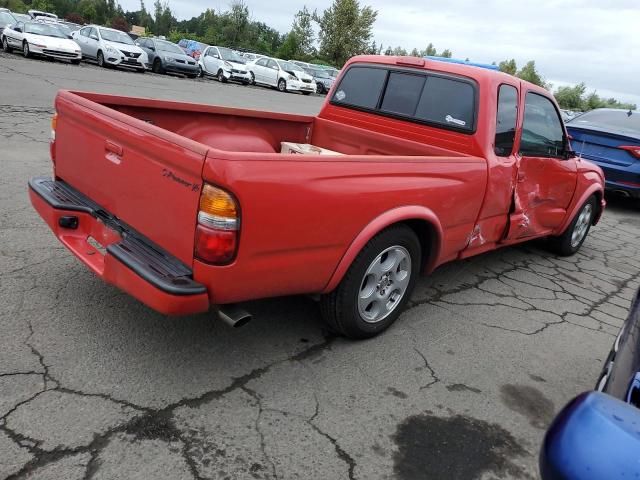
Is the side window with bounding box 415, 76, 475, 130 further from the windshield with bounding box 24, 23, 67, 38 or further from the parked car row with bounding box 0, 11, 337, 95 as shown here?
the windshield with bounding box 24, 23, 67, 38

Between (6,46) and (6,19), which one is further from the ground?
(6,19)

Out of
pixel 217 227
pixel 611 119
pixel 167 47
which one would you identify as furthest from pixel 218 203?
pixel 167 47

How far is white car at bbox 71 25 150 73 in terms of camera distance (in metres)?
21.6

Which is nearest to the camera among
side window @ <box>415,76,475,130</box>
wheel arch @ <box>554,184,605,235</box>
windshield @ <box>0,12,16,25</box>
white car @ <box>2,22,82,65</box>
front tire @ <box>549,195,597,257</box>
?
side window @ <box>415,76,475,130</box>

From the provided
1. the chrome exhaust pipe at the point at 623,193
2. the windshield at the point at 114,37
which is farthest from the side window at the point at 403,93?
the windshield at the point at 114,37

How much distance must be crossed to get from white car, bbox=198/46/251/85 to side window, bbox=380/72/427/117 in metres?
22.7

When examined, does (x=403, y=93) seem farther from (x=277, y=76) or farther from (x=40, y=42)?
(x=277, y=76)

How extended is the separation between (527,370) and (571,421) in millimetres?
2639

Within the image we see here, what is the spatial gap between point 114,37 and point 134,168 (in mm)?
22934

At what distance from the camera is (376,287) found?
11.4ft

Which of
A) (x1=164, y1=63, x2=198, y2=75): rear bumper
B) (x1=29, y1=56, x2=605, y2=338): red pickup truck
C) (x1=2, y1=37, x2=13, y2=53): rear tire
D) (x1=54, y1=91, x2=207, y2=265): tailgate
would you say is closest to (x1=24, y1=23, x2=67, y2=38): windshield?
(x1=2, y1=37, x2=13, y2=53): rear tire

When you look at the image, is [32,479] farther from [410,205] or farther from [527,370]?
[527,370]

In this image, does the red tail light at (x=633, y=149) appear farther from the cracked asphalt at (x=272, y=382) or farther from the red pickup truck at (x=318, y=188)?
the cracked asphalt at (x=272, y=382)

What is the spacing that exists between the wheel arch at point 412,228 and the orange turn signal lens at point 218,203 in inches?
32.8
